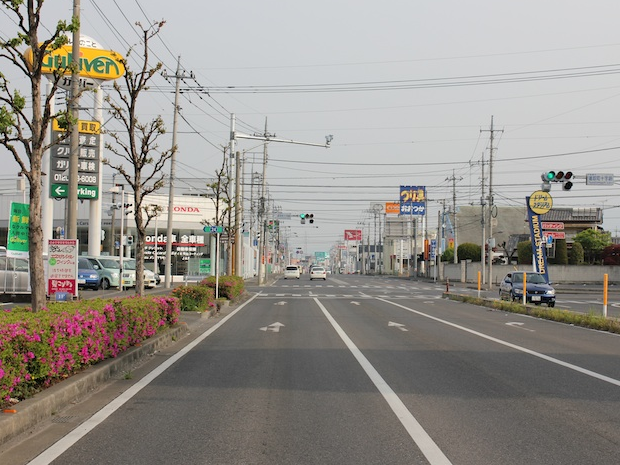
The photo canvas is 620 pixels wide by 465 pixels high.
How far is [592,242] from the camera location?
68000 millimetres

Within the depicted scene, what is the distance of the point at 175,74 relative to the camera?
38250 millimetres

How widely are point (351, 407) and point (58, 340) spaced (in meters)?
3.68

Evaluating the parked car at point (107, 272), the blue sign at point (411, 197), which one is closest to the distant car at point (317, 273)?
the blue sign at point (411, 197)

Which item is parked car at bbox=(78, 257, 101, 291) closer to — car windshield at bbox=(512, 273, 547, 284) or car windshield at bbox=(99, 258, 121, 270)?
car windshield at bbox=(99, 258, 121, 270)

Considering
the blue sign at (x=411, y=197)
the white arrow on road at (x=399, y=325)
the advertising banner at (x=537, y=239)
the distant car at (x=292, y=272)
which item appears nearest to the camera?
the white arrow on road at (x=399, y=325)

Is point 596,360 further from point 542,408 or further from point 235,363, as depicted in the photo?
point 235,363

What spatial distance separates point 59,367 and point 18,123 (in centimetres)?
399

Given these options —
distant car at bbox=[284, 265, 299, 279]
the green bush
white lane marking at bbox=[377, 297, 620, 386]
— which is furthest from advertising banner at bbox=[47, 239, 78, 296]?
distant car at bbox=[284, 265, 299, 279]

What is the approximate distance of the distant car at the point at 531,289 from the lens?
30.6 metres

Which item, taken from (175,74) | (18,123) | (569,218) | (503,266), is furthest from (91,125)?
(569,218)

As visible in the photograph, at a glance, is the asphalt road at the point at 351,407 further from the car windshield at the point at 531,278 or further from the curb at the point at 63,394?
the car windshield at the point at 531,278

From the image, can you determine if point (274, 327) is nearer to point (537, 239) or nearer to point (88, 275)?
point (88, 275)

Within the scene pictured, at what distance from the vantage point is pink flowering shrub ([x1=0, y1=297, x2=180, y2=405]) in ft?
22.6

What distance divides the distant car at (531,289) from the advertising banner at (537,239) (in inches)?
58.3
